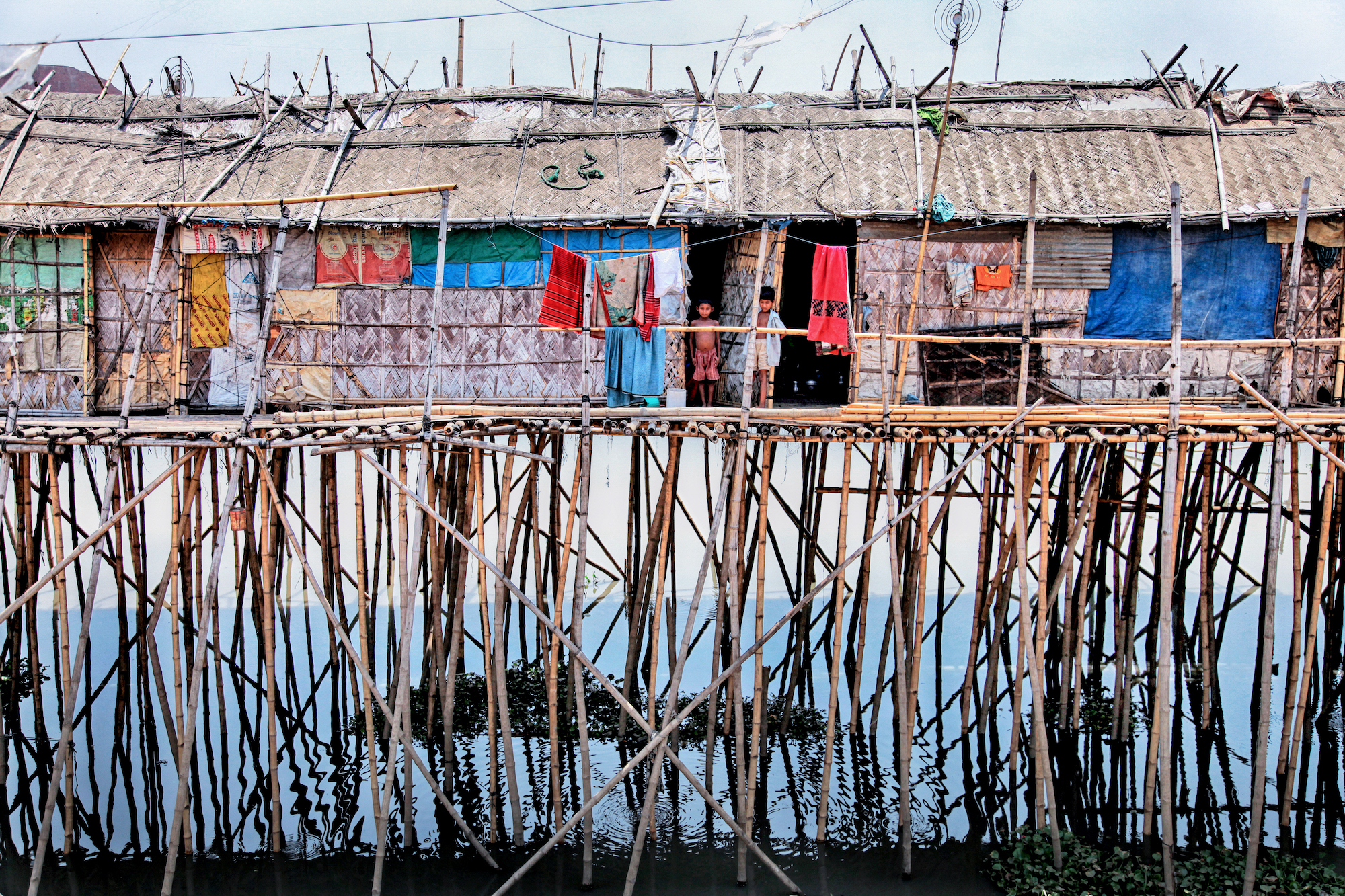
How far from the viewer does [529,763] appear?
29.2ft

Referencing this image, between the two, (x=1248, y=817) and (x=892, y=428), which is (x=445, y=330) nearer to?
(x=892, y=428)

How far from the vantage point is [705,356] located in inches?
413

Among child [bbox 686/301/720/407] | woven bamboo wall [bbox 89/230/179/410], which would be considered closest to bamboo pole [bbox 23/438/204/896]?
woven bamboo wall [bbox 89/230/179/410]

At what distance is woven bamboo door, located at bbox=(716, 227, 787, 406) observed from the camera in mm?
10727

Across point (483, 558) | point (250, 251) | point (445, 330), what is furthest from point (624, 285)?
point (483, 558)

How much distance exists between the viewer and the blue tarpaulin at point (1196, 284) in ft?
35.1

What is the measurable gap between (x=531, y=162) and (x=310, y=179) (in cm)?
245

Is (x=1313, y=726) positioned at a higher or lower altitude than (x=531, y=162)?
lower

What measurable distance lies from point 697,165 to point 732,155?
52 cm

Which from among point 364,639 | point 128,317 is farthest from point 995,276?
point 128,317

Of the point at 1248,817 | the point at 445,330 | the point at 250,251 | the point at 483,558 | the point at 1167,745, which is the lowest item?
the point at 1248,817

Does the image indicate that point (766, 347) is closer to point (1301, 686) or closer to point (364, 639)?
point (364, 639)

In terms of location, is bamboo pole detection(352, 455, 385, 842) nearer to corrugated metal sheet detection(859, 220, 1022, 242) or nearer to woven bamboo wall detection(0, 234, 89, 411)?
woven bamboo wall detection(0, 234, 89, 411)

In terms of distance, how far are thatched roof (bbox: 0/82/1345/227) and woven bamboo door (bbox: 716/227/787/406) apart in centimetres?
39
